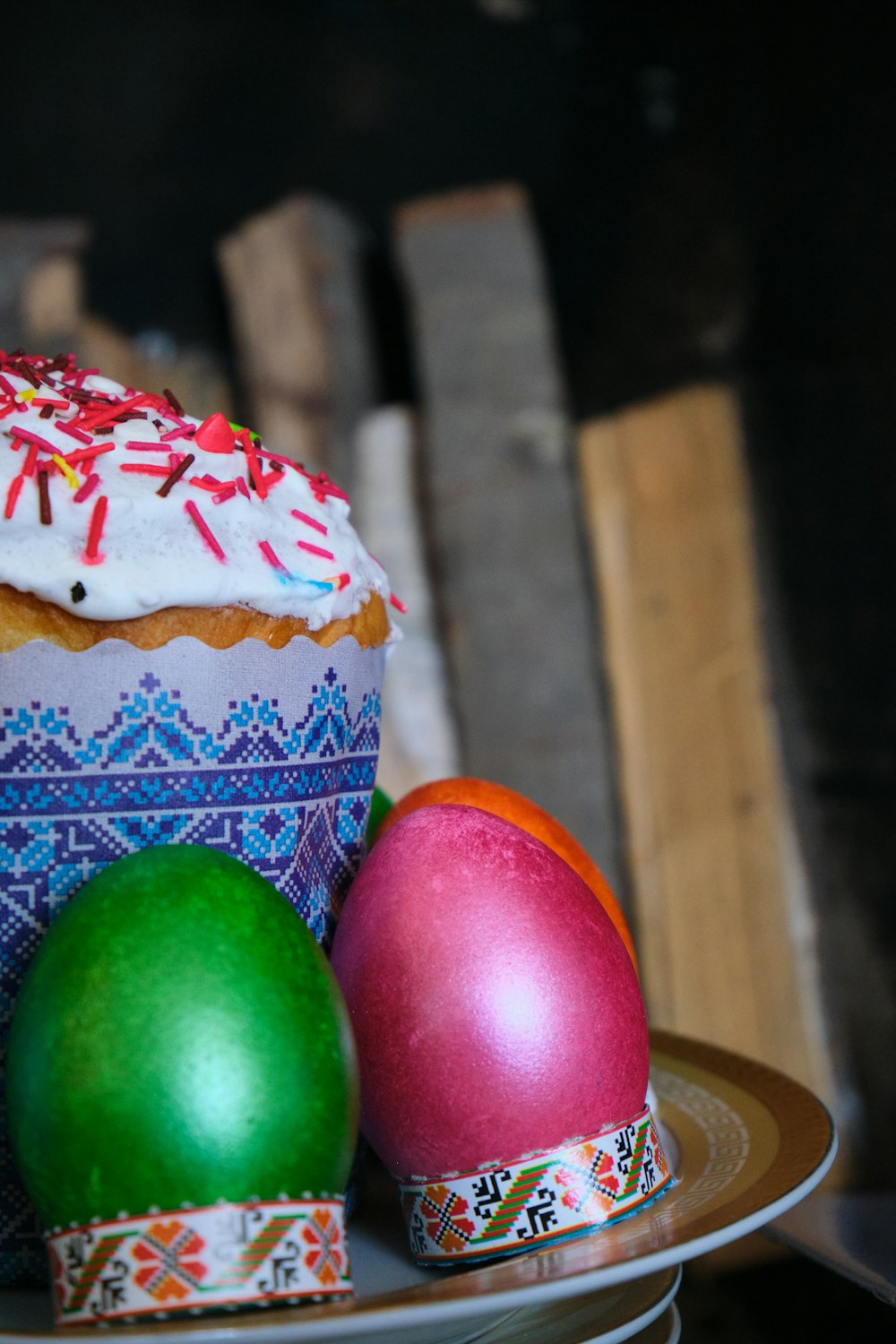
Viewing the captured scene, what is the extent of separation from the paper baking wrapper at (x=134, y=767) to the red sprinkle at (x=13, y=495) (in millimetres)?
66

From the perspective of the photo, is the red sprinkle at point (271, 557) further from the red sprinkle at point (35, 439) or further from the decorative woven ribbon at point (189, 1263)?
the decorative woven ribbon at point (189, 1263)

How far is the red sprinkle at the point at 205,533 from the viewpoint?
25.4 inches

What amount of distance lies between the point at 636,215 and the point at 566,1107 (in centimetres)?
151

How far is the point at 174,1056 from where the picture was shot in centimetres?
54

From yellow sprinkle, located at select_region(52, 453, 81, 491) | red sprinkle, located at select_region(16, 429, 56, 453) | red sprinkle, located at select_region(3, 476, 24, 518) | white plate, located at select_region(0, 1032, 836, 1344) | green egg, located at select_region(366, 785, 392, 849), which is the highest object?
red sprinkle, located at select_region(16, 429, 56, 453)

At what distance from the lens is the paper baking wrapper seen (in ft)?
2.08

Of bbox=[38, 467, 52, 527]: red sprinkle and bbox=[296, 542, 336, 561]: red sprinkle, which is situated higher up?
bbox=[38, 467, 52, 527]: red sprinkle

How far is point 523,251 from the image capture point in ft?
5.90

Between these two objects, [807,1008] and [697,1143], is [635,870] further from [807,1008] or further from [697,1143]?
[697,1143]

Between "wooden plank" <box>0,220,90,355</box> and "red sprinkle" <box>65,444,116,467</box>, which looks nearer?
"red sprinkle" <box>65,444,116,467</box>

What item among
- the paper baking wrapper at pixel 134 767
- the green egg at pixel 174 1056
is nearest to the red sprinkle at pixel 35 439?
the paper baking wrapper at pixel 134 767

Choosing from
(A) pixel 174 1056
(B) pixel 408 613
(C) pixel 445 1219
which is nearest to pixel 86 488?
(A) pixel 174 1056

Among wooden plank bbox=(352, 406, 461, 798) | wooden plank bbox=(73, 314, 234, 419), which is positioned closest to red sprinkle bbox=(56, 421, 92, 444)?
wooden plank bbox=(352, 406, 461, 798)

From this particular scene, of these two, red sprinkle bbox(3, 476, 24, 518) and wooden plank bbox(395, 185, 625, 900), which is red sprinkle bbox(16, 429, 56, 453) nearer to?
red sprinkle bbox(3, 476, 24, 518)
